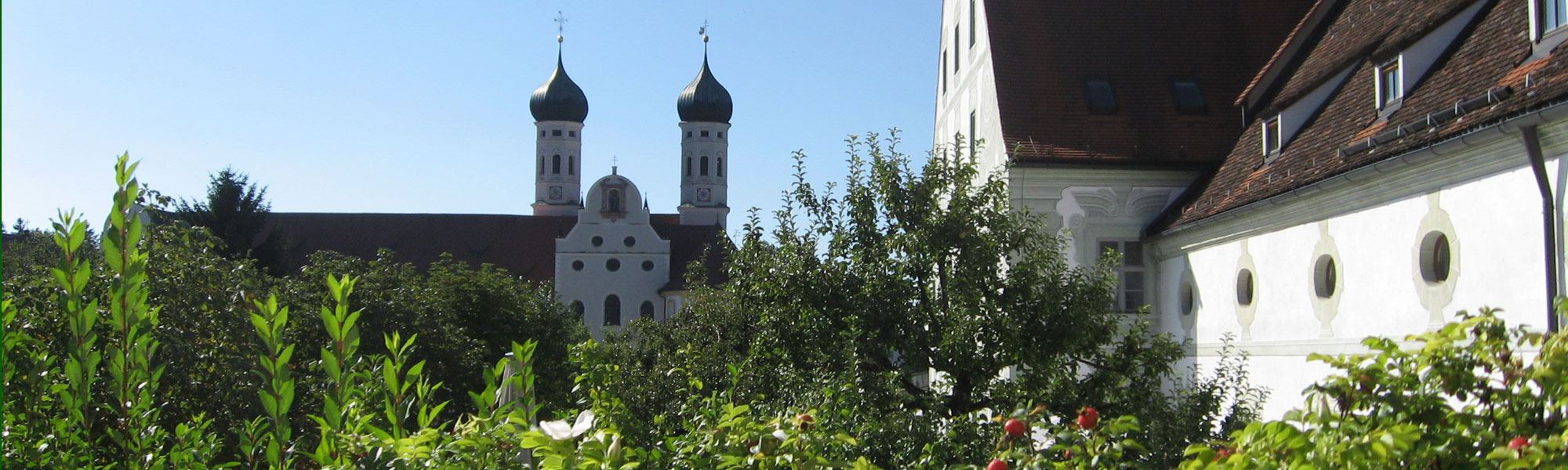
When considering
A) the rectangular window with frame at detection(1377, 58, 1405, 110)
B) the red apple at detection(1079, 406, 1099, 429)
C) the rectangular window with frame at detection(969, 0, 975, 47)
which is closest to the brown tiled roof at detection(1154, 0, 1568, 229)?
the rectangular window with frame at detection(1377, 58, 1405, 110)

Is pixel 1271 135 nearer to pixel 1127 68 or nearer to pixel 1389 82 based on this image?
pixel 1389 82

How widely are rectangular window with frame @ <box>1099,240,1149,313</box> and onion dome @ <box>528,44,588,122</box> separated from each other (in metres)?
80.7

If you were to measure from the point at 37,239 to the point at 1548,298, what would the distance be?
32016mm

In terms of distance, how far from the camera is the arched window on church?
70.4 meters

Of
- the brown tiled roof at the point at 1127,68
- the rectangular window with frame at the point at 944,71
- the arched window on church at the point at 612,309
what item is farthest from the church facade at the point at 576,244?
the brown tiled roof at the point at 1127,68

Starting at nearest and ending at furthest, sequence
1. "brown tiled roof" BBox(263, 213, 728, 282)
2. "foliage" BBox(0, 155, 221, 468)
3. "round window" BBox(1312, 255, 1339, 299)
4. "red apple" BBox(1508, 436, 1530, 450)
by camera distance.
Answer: "red apple" BBox(1508, 436, 1530, 450) → "foliage" BBox(0, 155, 221, 468) → "round window" BBox(1312, 255, 1339, 299) → "brown tiled roof" BBox(263, 213, 728, 282)

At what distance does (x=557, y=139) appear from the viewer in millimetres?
95812

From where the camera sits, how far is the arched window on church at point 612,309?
70.4 meters

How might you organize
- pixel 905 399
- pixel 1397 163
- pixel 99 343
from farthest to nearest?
1. pixel 1397 163
2. pixel 905 399
3. pixel 99 343

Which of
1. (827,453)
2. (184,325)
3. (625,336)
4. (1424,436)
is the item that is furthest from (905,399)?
(625,336)

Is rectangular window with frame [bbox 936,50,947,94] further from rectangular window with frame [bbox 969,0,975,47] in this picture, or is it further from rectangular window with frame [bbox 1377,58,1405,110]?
rectangular window with frame [bbox 1377,58,1405,110]

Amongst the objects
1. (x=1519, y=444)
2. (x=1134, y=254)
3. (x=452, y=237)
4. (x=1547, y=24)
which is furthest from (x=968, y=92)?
(x=452, y=237)

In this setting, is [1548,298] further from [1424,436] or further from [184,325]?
[184,325]

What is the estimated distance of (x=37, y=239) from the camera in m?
31.5
